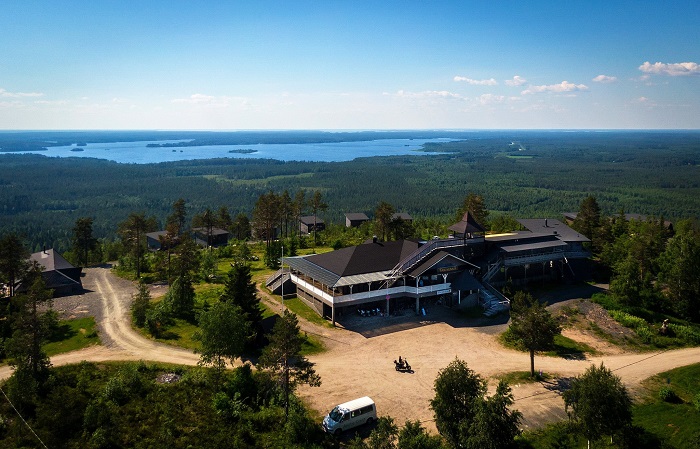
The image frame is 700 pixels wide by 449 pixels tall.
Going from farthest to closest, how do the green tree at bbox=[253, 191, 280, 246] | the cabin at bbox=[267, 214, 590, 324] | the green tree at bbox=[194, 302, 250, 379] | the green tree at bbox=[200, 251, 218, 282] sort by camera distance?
the green tree at bbox=[253, 191, 280, 246]
the green tree at bbox=[200, 251, 218, 282]
the cabin at bbox=[267, 214, 590, 324]
the green tree at bbox=[194, 302, 250, 379]

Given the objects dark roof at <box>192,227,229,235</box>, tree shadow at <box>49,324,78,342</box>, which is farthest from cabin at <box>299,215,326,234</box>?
tree shadow at <box>49,324,78,342</box>

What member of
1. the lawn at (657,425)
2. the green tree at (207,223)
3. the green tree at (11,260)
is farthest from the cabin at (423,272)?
the green tree at (207,223)

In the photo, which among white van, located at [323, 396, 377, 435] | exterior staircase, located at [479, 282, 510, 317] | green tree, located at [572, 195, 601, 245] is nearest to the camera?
white van, located at [323, 396, 377, 435]

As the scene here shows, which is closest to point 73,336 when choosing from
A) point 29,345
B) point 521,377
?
point 29,345

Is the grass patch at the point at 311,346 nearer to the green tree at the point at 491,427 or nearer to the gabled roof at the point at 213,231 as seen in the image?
the green tree at the point at 491,427

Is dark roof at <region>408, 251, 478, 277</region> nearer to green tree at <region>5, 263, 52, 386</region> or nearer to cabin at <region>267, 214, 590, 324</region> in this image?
cabin at <region>267, 214, 590, 324</region>

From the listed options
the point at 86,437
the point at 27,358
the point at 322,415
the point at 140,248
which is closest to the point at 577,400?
the point at 322,415

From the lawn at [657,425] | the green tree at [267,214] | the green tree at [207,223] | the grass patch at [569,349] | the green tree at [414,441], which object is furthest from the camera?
the green tree at [207,223]

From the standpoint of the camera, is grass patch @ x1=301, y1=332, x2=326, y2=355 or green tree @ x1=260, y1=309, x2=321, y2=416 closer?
green tree @ x1=260, y1=309, x2=321, y2=416
